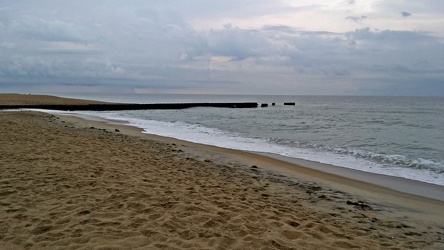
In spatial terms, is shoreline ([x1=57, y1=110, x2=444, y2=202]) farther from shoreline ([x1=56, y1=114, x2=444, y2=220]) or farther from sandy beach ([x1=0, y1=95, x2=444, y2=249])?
sandy beach ([x1=0, y1=95, x2=444, y2=249])

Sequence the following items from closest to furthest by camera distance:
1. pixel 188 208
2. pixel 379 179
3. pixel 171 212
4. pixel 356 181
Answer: pixel 171 212, pixel 188 208, pixel 356 181, pixel 379 179

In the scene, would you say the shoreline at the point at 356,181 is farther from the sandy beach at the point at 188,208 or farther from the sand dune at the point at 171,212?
A: the sand dune at the point at 171,212

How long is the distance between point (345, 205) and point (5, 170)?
6560 mm

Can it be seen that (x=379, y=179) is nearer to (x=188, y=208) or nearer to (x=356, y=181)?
(x=356, y=181)

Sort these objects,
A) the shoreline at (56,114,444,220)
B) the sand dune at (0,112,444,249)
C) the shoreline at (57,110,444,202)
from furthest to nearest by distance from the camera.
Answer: the shoreline at (57,110,444,202), the shoreline at (56,114,444,220), the sand dune at (0,112,444,249)

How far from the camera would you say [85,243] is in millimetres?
3914

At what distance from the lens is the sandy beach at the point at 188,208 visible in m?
4.19

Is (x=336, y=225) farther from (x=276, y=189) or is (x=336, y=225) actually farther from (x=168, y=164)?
(x=168, y=164)

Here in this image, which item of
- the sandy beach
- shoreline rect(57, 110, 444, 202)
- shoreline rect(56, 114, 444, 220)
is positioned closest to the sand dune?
the sandy beach

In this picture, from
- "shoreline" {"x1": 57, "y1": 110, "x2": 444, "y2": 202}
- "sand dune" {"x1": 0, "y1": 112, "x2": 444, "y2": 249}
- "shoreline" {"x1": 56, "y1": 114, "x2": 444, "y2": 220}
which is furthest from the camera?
"shoreline" {"x1": 57, "y1": 110, "x2": 444, "y2": 202}

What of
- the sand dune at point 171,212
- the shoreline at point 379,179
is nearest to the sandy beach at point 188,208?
the sand dune at point 171,212

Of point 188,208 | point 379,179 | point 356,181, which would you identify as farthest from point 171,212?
point 379,179

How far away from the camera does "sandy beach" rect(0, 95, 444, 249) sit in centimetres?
419

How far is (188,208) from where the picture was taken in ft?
17.2
